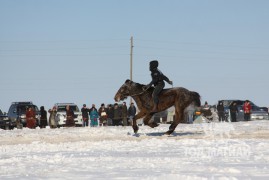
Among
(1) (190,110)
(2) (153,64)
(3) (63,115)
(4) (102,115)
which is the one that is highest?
(2) (153,64)

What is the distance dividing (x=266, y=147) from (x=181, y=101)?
21.9 ft

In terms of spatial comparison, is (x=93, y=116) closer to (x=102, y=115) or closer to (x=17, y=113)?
(x=102, y=115)

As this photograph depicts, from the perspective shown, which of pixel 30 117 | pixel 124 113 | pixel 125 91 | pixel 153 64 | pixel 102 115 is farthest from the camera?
pixel 102 115

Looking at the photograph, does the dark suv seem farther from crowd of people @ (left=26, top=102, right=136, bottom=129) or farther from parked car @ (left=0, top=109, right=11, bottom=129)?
crowd of people @ (left=26, top=102, right=136, bottom=129)

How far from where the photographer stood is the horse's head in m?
20.3

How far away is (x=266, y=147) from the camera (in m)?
13.3

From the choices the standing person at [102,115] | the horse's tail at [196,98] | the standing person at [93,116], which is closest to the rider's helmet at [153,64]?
the horse's tail at [196,98]

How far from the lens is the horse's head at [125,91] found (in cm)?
→ 2031

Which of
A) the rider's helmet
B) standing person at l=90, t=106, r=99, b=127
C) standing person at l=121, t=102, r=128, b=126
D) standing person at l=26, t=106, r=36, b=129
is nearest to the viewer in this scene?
the rider's helmet

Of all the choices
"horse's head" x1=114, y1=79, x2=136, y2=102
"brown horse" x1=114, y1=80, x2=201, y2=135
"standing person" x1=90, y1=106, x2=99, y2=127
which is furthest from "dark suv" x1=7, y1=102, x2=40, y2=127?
"brown horse" x1=114, y1=80, x2=201, y2=135

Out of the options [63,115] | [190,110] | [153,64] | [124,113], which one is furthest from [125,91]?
[63,115]

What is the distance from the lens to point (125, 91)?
2036cm

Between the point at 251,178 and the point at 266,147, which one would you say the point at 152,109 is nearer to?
the point at 266,147

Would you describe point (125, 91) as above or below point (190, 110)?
above
